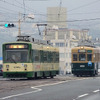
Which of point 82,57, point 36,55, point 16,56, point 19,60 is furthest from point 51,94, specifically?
point 82,57

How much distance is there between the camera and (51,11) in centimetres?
15975

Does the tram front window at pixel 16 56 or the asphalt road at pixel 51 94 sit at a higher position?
the tram front window at pixel 16 56

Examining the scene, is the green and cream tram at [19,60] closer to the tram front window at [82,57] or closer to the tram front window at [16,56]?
the tram front window at [16,56]

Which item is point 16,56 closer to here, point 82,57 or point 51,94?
point 82,57

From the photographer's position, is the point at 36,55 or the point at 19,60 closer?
the point at 19,60

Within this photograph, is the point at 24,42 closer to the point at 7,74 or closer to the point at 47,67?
the point at 7,74

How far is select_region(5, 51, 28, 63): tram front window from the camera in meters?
36.0

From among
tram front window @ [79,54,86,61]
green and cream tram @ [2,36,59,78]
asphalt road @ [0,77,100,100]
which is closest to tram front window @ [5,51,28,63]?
green and cream tram @ [2,36,59,78]

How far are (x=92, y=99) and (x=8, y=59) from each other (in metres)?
17.5

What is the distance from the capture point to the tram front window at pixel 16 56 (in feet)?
118

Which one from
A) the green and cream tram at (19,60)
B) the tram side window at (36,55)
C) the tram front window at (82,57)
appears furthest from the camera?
the tram front window at (82,57)

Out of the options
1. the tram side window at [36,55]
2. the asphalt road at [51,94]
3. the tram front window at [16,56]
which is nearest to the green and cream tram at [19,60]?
the tram front window at [16,56]

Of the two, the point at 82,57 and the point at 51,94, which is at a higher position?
the point at 82,57

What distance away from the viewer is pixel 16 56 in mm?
36094
